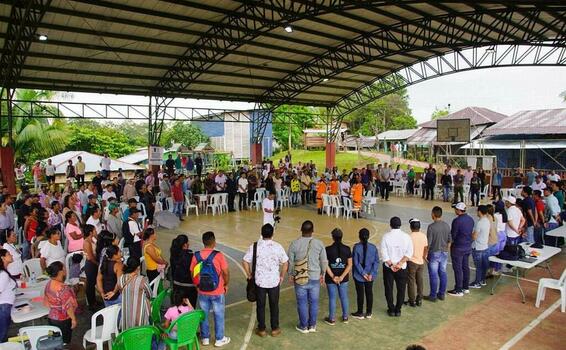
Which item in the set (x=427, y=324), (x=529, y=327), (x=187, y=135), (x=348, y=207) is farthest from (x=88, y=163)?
(x=187, y=135)

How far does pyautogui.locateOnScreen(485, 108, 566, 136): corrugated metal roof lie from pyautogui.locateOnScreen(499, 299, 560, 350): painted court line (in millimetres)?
16532

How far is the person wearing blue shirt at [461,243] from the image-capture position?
5.98 m

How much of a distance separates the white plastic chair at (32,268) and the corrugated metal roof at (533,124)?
70.1 feet

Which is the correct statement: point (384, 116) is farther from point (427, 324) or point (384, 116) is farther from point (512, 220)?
point (427, 324)

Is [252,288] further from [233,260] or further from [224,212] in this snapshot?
[224,212]

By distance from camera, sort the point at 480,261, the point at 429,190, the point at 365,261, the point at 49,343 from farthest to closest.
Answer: the point at 429,190, the point at 480,261, the point at 365,261, the point at 49,343

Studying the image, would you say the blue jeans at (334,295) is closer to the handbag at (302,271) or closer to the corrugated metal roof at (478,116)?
the handbag at (302,271)

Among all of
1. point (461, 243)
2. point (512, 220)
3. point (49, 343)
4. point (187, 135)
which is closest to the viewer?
point (49, 343)

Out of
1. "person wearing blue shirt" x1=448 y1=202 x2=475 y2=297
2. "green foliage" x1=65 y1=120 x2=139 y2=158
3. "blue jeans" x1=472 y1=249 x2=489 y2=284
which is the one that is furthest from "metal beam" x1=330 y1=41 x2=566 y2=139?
"green foliage" x1=65 y1=120 x2=139 y2=158

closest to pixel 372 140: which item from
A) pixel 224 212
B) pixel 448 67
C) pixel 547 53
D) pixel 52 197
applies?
pixel 448 67

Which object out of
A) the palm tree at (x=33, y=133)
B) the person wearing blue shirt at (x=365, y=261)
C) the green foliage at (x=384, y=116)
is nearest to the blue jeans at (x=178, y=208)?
the person wearing blue shirt at (x=365, y=261)

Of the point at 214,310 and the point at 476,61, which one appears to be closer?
the point at 214,310

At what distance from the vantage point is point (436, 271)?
5.94m

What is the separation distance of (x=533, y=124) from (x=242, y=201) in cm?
1598
